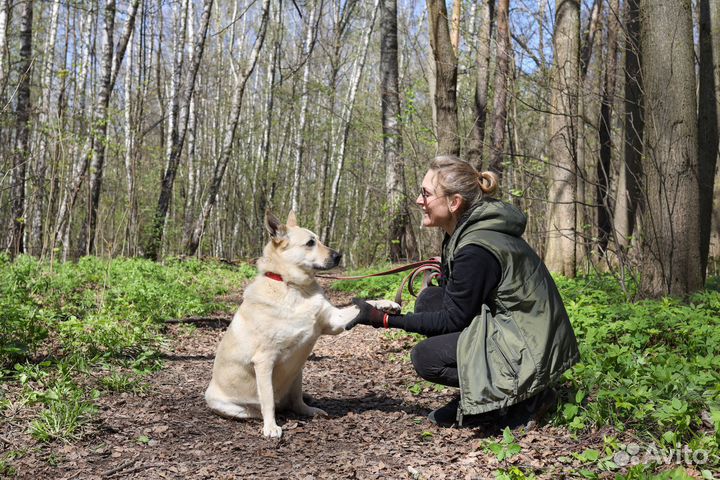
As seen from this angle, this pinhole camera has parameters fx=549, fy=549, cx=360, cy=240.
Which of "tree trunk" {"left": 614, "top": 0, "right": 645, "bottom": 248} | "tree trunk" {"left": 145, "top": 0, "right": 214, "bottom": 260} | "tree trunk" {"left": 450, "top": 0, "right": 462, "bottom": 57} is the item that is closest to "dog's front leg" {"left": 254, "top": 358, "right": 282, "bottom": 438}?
"tree trunk" {"left": 614, "top": 0, "right": 645, "bottom": 248}

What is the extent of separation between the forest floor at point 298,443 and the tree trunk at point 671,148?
3120 millimetres

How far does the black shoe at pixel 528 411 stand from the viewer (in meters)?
3.61

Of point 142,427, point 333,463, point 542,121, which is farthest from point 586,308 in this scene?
point 542,121

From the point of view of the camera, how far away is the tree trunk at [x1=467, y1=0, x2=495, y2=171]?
1025cm

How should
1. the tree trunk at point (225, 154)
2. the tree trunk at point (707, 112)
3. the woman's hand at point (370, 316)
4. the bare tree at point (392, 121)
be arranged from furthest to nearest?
the tree trunk at point (225, 154)
the bare tree at point (392, 121)
the tree trunk at point (707, 112)
the woman's hand at point (370, 316)

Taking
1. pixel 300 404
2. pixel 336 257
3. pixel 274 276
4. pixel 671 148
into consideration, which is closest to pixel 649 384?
pixel 336 257

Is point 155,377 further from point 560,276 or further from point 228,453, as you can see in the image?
point 560,276

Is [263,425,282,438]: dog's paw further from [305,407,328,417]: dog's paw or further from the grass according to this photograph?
the grass

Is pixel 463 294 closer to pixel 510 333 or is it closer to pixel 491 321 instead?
pixel 491 321

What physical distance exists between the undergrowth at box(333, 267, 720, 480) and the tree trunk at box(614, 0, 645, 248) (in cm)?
218

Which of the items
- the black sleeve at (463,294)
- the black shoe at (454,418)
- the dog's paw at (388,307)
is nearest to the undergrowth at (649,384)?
the black shoe at (454,418)

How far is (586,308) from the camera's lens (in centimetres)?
559

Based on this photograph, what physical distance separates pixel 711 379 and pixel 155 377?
4479 mm

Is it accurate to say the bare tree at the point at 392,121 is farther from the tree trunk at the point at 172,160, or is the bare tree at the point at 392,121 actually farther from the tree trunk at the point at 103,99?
the tree trunk at the point at 103,99
